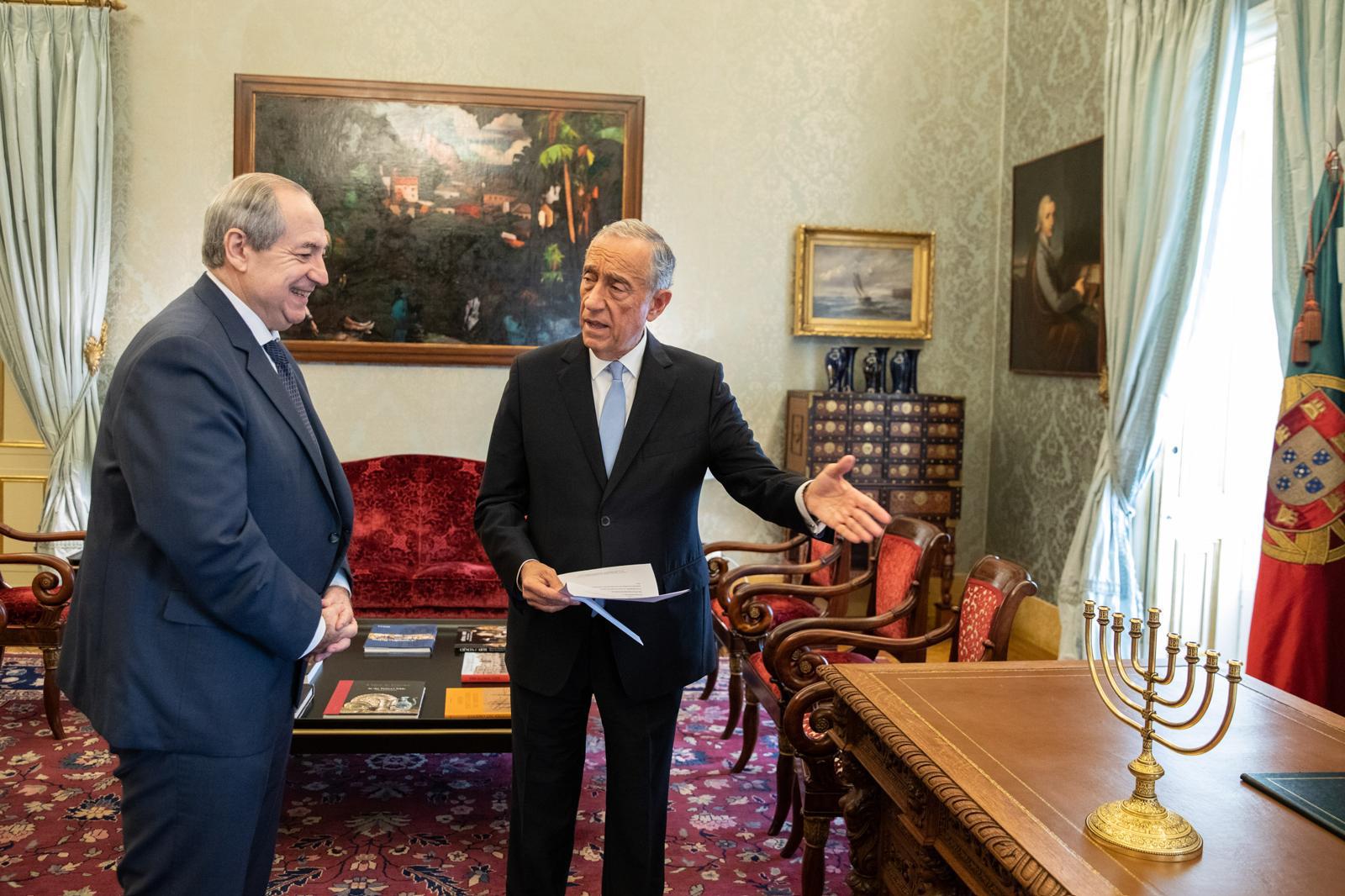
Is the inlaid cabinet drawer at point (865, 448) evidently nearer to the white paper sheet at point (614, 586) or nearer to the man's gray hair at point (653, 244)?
the man's gray hair at point (653, 244)

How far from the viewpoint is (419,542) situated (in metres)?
6.16

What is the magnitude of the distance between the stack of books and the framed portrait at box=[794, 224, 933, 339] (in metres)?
3.26

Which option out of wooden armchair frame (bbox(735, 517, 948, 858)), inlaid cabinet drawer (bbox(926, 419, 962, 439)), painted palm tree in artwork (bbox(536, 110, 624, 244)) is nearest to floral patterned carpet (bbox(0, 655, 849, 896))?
wooden armchair frame (bbox(735, 517, 948, 858))

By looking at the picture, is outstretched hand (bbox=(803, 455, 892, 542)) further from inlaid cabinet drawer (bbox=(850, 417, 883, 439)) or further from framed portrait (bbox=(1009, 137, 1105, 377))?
inlaid cabinet drawer (bbox=(850, 417, 883, 439))

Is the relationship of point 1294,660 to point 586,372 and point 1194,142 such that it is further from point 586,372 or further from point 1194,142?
point 586,372

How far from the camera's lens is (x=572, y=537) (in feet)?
8.39

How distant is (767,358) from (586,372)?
4.44 meters

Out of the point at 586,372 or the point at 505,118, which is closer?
the point at 586,372

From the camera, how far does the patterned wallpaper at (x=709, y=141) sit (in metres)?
6.42

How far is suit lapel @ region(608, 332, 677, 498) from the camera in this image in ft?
8.38

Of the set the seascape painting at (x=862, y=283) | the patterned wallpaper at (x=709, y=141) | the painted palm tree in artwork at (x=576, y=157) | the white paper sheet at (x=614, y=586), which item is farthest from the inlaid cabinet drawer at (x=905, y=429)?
the white paper sheet at (x=614, y=586)

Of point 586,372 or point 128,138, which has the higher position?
point 128,138

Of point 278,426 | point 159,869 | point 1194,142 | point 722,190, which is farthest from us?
point 722,190

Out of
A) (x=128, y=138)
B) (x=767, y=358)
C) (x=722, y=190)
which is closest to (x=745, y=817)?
(x=767, y=358)
